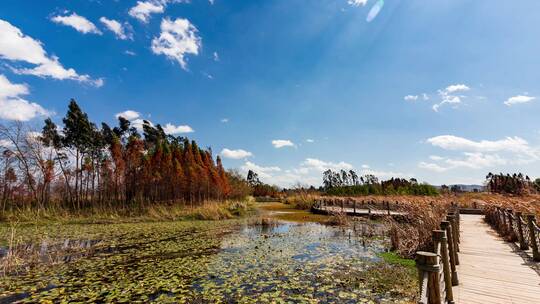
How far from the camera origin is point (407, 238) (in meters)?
9.84

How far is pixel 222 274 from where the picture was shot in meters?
7.66

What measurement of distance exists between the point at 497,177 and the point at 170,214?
46.7m

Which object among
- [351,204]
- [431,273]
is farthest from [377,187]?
[431,273]

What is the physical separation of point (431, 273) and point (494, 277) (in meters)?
Result: 4.24

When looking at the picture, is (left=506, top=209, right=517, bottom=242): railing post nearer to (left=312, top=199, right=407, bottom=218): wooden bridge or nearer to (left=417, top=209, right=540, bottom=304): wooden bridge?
(left=417, top=209, right=540, bottom=304): wooden bridge

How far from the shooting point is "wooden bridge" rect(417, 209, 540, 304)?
3033 mm

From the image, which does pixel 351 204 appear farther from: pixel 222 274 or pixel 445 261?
pixel 445 261

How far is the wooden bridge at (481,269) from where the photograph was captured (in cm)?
303

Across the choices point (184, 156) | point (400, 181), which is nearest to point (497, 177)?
point (400, 181)

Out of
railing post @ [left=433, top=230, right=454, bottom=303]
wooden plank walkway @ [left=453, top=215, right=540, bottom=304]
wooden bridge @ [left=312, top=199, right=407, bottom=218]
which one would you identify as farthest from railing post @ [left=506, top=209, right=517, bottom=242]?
wooden bridge @ [left=312, top=199, right=407, bottom=218]

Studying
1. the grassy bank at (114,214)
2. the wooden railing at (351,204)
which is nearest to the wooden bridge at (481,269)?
the wooden railing at (351,204)

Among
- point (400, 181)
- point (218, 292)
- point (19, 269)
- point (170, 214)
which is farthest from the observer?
point (400, 181)

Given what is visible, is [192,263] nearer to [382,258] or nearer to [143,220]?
[382,258]

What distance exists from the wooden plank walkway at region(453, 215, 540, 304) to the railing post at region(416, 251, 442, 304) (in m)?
2.17
